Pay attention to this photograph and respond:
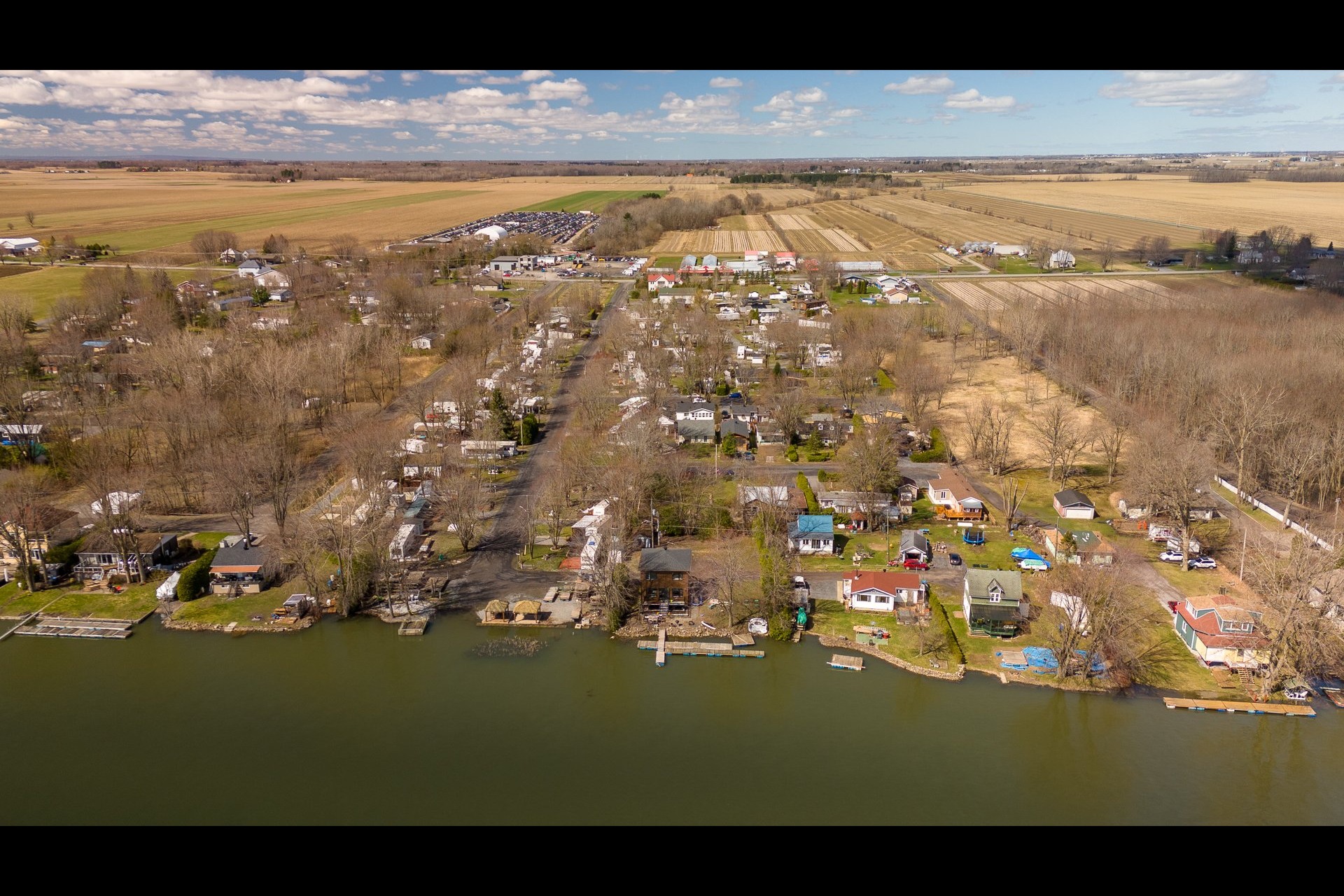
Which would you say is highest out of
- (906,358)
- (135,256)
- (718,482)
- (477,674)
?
(135,256)

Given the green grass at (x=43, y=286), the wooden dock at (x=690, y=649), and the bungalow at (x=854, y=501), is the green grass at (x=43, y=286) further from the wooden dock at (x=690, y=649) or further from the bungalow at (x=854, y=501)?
the bungalow at (x=854, y=501)

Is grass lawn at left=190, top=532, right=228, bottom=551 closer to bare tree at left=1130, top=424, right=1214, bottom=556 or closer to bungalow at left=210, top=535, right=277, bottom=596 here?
bungalow at left=210, top=535, right=277, bottom=596

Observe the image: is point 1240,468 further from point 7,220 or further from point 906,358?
point 7,220

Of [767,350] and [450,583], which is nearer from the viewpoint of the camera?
[450,583]

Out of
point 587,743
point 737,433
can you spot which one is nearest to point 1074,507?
point 737,433

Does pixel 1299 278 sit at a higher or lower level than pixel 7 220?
lower

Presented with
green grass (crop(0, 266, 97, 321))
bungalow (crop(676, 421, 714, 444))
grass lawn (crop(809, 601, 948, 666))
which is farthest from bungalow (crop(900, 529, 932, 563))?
green grass (crop(0, 266, 97, 321))

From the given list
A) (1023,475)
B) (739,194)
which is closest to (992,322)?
(1023,475)

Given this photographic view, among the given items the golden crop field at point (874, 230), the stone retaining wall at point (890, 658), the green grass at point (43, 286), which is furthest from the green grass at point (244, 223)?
the stone retaining wall at point (890, 658)
